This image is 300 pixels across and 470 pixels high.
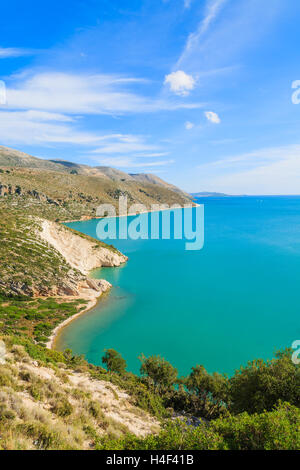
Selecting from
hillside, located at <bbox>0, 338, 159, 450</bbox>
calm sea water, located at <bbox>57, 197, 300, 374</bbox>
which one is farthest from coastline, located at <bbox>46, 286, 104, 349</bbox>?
hillside, located at <bbox>0, 338, 159, 450</bbox>

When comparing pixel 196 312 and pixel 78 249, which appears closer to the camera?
pixel 196 312

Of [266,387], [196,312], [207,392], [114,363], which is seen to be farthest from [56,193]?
[266,387]

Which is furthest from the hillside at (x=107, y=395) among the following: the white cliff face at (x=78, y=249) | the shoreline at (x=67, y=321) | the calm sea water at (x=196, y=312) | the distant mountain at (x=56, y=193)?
the distant mountain at (x=56, y=193)

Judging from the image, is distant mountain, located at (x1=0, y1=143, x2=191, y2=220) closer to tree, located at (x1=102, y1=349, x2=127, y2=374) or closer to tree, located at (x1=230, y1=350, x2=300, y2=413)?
tree, located at (x1=102, y1=349, x2=127, y2=374)

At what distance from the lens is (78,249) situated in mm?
48812

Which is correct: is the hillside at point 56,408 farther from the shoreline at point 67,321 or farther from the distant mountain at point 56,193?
the distant mountain at point 56,193

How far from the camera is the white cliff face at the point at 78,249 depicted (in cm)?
4609

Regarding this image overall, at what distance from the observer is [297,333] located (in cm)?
2619

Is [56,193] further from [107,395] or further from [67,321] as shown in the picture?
[107,395]

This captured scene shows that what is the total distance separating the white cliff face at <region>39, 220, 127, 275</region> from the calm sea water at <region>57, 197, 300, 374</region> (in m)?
2.57

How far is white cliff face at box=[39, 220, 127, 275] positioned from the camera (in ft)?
151

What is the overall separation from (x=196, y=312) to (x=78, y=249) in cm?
2810
